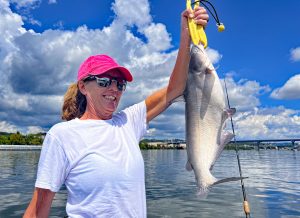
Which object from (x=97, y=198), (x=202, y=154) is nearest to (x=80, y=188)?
(x=97, y=198)

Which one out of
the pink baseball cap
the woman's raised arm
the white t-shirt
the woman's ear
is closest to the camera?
the white t-shirt

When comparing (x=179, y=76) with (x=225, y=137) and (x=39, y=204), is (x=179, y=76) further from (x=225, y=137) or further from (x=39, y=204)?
(x=39, y=204)

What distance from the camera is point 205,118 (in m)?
3.79

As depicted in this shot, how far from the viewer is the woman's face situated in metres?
3.96

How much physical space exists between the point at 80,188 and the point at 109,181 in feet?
1.00

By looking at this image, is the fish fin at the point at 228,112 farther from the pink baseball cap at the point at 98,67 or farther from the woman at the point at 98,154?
the pink baseball cap at the point at 98,67

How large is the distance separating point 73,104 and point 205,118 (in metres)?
1.59

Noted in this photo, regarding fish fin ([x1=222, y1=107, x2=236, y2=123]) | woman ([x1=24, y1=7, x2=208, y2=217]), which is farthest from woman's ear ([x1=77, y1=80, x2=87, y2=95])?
fish fin ([x1=222, y1=107, x2=236, y2=123])

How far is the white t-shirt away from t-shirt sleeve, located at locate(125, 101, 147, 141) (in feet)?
1.67

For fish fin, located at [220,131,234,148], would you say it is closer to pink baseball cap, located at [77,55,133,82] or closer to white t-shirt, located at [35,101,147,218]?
white t-shirt, located at [35,101,147,218]

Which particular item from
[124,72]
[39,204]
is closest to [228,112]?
[124,72]

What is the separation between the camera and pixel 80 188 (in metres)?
3.53

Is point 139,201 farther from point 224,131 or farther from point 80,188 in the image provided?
point 224,131

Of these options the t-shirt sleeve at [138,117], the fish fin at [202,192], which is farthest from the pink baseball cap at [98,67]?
the fish fin at [202,192]
